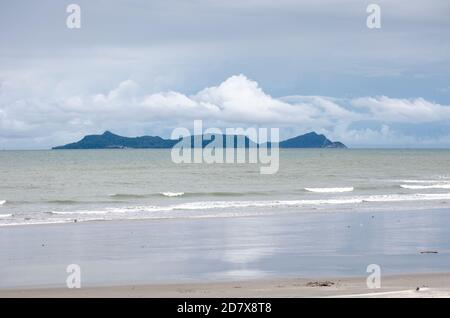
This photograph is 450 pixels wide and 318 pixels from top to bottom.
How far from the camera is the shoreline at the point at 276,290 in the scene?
12352 mm

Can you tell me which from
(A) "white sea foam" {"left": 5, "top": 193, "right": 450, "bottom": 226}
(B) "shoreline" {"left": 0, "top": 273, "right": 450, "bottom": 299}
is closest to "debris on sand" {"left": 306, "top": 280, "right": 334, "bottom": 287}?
(B) "shoreline" {"left": 0, "top": 273, "right": 450, "bottom": 299}

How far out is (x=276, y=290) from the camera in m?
13.0

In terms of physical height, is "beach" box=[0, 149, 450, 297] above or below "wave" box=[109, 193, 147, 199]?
above

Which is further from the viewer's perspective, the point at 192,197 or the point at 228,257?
the point at 192,197

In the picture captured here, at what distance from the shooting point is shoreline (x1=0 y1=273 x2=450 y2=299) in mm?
12352

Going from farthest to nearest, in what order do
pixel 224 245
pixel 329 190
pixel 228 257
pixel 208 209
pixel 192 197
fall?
pixel 329 190
pixel 192 197
pixel 208 209
pixel 224 245
pixel 228 257

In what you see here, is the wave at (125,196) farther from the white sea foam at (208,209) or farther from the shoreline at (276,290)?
the shoreline at (276,290)

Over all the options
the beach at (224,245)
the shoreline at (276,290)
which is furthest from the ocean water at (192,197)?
the shoreline at (276,290)

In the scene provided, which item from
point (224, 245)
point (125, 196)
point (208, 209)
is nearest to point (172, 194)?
point (125, 196)

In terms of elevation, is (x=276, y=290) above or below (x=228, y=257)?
above

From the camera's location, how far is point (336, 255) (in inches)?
693

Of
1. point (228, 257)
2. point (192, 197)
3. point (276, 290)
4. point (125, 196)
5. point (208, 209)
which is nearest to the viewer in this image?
point (276, 290)

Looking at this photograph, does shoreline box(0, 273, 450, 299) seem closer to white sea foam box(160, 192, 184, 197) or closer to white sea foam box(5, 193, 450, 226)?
white sea foam box(5, 193, 450, 226)

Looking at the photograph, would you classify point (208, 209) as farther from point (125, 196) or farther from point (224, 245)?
point (224, 245)
